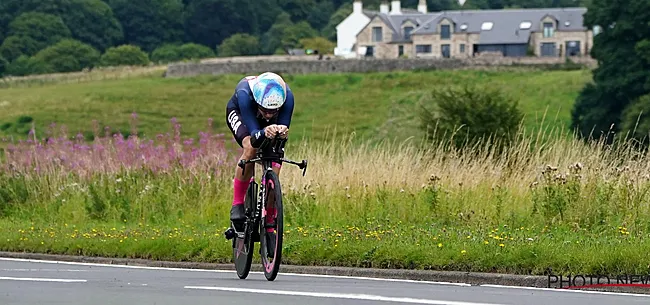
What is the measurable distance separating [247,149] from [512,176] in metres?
8.30

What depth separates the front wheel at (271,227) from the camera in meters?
11.6

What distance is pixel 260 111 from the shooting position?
39.1 feet

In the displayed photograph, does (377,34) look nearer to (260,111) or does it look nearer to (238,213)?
(238,213)

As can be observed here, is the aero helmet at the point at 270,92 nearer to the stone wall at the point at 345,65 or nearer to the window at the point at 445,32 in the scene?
the stone wall at the point at 345,65

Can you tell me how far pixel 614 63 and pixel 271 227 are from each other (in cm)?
5849

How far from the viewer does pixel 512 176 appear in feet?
64.1

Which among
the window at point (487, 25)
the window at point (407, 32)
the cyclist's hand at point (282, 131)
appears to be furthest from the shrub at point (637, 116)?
the window at point (407, 32)

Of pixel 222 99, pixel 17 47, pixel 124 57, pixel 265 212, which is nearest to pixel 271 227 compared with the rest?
pixel 265 212

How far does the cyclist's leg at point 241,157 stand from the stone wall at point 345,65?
87892 mm

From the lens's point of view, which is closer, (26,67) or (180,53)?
(26,67)

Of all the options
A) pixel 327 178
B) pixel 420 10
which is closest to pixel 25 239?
pixel 327 178

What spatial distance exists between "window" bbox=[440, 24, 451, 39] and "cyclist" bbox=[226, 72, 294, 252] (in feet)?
361

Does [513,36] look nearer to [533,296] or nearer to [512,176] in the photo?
[512,176]

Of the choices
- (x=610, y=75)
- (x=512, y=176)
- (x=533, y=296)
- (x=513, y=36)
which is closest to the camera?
(x=533, y=296)
